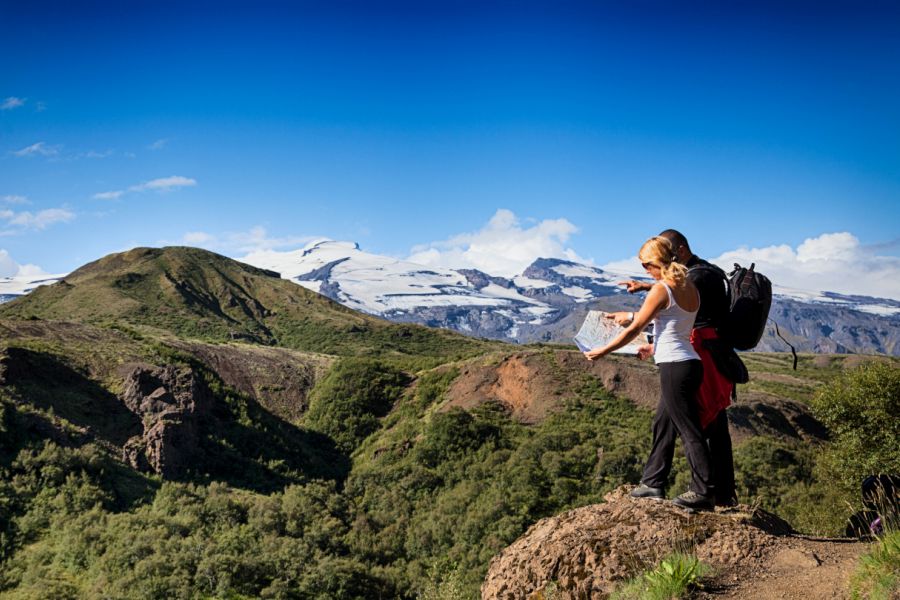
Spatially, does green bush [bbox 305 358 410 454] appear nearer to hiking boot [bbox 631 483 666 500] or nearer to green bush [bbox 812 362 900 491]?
green bush [bbox 812 362 900 491]

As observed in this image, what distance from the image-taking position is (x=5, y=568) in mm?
23156

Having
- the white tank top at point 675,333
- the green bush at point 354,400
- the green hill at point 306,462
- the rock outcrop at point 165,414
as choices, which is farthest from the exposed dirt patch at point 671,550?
the green bush at point 354,400

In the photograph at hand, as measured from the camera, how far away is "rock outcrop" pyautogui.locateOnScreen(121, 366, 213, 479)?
32.8 meters

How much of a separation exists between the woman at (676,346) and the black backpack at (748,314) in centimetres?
66

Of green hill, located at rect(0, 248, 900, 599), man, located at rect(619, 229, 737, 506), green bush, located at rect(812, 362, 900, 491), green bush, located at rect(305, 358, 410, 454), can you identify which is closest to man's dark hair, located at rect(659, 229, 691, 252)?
man, located at rect(619, 229, 737, 506)

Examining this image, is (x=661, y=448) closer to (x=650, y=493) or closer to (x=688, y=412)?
(x=650, y=493)

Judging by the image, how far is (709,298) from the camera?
262 inches

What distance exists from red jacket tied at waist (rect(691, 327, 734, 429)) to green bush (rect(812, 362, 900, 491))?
60.1 ft

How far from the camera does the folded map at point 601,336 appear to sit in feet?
23.0

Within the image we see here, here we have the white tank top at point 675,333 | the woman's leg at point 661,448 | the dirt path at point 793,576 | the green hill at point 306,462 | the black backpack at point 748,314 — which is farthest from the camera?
the green hill at point 306,462

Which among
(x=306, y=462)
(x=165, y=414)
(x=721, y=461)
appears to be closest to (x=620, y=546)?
(x=721, y=461)

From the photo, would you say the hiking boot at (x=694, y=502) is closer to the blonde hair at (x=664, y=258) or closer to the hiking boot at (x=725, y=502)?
the hiking boot at (x=725, y=502)

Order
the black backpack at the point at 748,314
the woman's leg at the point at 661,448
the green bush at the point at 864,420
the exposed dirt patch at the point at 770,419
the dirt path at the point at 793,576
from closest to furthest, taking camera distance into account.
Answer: the dirt path at the point at 793,576 → the black backpack at the point at 748,314 → the woman's leg at the point at 661,448 → the green bush at the point at 864,420 → the exposed dirt patch at the point at 770,419

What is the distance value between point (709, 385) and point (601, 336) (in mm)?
1223
